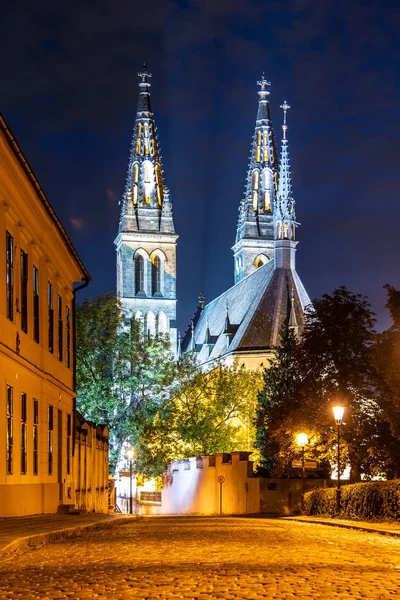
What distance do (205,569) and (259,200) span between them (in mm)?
127987

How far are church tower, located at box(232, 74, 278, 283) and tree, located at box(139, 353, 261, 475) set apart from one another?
6040cm

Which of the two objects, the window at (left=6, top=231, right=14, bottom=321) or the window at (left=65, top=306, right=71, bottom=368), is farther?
the window at (left=65, top=306, right=71, bottom=368)

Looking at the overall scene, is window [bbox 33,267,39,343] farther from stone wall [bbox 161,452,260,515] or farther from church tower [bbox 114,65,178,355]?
church tower [bbox 114,65,178,355]

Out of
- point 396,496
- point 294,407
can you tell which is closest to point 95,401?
point 294,407

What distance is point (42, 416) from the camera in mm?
27250

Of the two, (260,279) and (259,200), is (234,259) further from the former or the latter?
(260,279)

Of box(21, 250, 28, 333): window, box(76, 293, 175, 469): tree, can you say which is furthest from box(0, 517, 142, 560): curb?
box(76, 293, 175, 469): tree

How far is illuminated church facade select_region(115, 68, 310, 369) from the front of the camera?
10669 cm

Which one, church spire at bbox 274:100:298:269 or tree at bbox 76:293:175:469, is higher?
church spire at bbox 274:100:298:269

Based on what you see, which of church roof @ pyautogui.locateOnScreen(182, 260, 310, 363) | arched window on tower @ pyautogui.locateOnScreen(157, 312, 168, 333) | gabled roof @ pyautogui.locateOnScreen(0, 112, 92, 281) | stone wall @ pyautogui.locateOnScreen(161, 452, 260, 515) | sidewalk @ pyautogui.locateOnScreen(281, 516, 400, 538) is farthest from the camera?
arched window on tower @ pyautogui.locateOnScreen(157, 312, 168, 333)

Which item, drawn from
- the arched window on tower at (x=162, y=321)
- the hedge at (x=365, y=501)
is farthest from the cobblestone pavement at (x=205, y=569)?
the arched window on tower at (x=162, y=321)

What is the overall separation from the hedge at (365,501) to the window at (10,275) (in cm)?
927

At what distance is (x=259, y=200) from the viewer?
139000 mm

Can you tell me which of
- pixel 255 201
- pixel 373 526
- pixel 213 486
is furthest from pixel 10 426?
pixel 255 201
